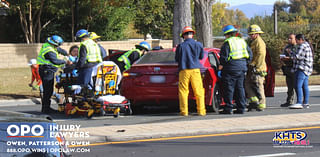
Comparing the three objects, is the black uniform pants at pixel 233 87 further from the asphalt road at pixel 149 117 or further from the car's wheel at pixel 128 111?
the car's wheel at pixel 128 111

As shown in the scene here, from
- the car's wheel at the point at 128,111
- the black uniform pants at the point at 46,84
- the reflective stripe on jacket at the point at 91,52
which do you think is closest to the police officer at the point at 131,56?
the car's wheel at the point at 128,111

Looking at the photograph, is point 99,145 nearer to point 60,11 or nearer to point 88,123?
point 88,123

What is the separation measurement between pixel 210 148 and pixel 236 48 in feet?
12.5

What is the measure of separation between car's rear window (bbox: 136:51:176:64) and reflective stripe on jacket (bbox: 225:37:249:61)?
120 cm

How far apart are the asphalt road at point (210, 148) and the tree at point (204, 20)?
11.7 metres

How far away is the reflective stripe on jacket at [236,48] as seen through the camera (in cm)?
1107

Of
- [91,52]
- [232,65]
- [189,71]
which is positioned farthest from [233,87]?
[91,52]

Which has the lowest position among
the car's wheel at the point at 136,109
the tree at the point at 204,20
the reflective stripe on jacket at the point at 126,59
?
the car's wheel at the point at 136,109

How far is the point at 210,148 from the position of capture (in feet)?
25.3

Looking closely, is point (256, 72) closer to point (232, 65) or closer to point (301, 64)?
point (232, 65)

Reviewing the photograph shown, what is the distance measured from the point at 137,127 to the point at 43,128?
4.44m

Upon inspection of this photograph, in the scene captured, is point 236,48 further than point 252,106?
No

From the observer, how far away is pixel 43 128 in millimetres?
4754

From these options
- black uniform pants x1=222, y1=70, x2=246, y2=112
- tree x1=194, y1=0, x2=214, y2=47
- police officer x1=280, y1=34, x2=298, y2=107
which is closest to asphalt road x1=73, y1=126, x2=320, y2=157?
black uniform pants x1=222, y1=70, x2=246, y2=112
